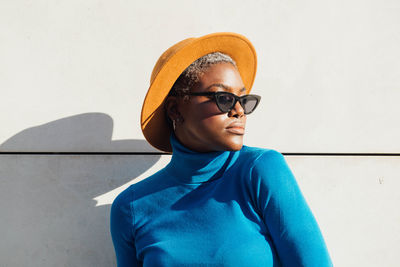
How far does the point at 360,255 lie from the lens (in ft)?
6.65

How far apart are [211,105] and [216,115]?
1.7 inches

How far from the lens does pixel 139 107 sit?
208 centimetres

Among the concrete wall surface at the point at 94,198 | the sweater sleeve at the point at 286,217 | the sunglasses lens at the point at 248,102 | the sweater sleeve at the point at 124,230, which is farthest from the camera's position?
the concrete wall surface at the point at 94,198

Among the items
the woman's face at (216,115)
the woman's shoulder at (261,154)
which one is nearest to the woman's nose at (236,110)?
the woman's face at (216,115)

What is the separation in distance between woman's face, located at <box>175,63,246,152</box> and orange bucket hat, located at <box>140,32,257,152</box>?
0.34 ft

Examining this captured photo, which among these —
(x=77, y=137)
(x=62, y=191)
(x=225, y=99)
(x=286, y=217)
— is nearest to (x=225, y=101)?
(x=225, y=99)

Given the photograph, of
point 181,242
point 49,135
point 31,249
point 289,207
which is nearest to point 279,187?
point 289,207

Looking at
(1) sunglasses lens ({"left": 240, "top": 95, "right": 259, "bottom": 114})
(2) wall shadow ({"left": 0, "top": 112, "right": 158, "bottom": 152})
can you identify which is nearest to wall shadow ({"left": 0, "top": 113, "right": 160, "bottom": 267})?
(2) wall shadow ({"left": 0, "top": 112, "right": 158, "bottom": 152})

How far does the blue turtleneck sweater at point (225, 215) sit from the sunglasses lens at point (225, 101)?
0.22 m

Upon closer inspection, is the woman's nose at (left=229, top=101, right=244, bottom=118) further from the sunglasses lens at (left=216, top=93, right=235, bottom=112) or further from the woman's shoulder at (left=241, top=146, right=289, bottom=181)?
the woman's shoulder at (left=241, top=146, right=289, bottom=181)

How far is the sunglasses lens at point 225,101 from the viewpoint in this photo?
54.7 inches

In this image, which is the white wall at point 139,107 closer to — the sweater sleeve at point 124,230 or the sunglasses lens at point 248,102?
the sweater sleeve at point 124,230

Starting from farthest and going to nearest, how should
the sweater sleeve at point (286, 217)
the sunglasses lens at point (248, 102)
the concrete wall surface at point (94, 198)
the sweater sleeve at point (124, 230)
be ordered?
1. the concrete wall surface at point (94, 198)
2. the sweater sleeve at point (124, 230)
3. the sunglasses lens at point (248, 102)
4. the sweater sleeve at point (286, 217)

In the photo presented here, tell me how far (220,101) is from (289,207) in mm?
468
